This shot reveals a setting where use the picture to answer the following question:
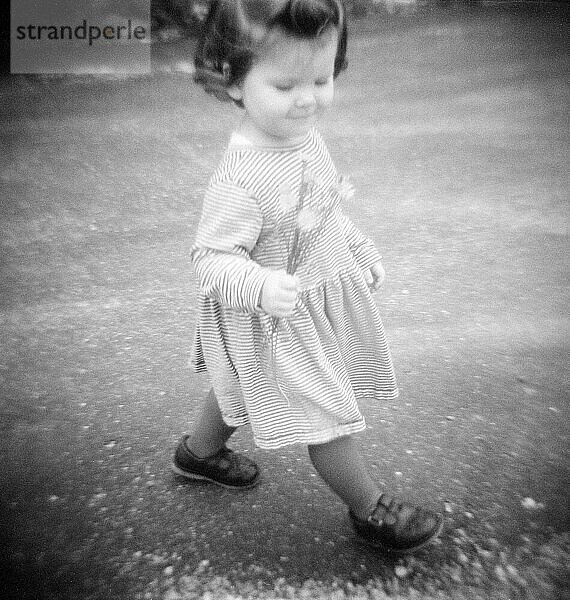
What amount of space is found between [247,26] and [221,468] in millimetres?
1319

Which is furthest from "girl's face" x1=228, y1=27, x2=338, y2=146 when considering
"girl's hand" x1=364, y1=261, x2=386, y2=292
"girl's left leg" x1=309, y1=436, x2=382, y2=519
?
"girl's left leg" x1=309, y1=436, x2=382, y2=519

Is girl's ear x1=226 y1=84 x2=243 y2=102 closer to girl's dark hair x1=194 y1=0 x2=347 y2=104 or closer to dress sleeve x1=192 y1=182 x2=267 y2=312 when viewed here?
girl's dark hair x1=194 y1=0 x2=347 y2=104

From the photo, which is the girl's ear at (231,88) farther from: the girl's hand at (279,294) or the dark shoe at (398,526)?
the dark shoe at (398,526)

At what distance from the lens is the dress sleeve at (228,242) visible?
1.54 metres

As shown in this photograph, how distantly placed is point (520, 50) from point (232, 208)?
678 centimetres

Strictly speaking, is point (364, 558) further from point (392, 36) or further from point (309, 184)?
point (392, 36)

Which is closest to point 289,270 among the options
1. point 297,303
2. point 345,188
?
point 297,303

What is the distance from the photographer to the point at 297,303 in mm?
1686

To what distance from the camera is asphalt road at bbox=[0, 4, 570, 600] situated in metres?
1.93

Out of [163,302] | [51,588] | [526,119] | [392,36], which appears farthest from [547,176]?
[392,36]

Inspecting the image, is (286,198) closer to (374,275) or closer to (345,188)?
(345,188)

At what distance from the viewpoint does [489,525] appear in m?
2.03

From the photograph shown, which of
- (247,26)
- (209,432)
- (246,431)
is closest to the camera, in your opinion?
(247,26)

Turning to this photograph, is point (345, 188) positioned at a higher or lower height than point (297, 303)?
higher
